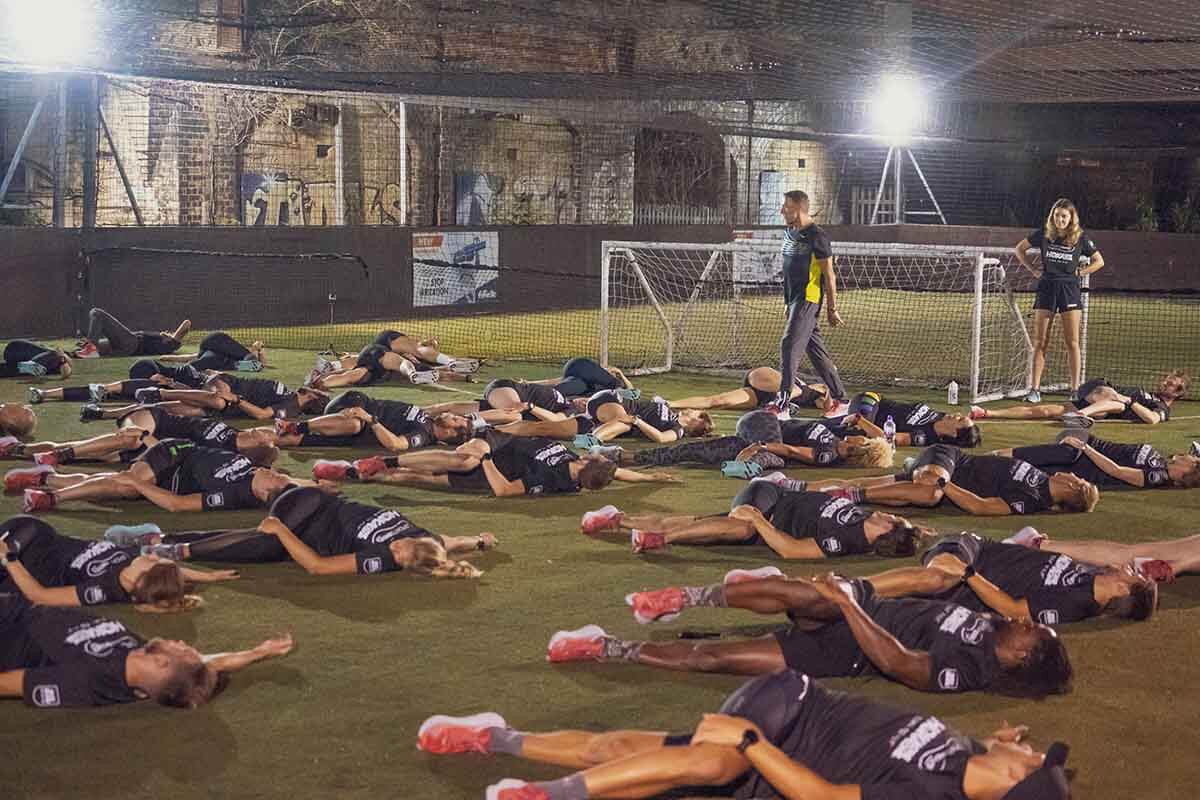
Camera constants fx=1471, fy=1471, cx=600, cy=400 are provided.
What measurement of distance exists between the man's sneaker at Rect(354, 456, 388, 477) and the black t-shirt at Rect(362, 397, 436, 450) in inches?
31.7

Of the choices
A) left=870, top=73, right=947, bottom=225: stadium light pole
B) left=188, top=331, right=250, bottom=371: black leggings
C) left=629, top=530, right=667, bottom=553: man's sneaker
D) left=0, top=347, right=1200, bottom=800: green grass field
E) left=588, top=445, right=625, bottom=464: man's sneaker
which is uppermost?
left=870, top=73, right=947, bottom=225: stadium light pole

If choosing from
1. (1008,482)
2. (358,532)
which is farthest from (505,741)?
(1008,482)

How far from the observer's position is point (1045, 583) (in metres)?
6.73

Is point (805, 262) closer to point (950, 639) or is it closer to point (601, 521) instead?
point (601, 521)

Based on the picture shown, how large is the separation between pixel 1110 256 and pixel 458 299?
14453 mm

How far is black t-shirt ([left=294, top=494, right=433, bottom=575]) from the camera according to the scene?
7.45m

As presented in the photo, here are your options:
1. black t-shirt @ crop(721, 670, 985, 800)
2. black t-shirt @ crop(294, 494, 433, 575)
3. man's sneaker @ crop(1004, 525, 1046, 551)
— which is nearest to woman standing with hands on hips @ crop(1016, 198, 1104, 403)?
man's sneaker @ crop(1004, 525, 1046, 551)

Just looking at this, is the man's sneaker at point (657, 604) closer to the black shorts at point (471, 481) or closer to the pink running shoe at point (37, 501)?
the black shorts at point (471, 481)

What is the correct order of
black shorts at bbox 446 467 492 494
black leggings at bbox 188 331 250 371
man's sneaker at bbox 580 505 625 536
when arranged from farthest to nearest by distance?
black leggings at bbox 188 331 250 371, black shorts at bbox 446 467 492 494, man's sneaker at bbox 580 505 625 536

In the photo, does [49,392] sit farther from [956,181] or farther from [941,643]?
[956,181]

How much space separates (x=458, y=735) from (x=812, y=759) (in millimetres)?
1254

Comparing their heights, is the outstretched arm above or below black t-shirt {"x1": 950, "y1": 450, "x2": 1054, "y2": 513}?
below

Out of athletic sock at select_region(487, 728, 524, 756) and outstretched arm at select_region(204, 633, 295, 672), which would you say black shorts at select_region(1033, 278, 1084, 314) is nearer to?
outstretched arm at select_region(204, 633, 295, 672)

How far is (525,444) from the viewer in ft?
32.0
